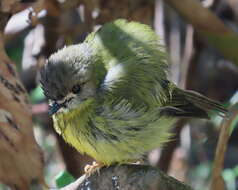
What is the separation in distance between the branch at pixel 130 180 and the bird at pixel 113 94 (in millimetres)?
168

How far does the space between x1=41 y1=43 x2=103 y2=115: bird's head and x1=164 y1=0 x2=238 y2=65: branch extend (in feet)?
3.08

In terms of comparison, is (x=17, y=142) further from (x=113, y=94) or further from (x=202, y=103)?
(x=202, y=103)

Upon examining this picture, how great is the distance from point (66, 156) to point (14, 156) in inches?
70.3

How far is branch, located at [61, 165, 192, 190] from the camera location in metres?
2.76

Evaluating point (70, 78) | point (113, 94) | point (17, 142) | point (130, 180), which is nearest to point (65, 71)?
point (70, 78)

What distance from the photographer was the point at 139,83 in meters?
3.31

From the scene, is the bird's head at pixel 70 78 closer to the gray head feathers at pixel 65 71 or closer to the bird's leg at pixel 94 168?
the gray head feathers at pixel 65 71

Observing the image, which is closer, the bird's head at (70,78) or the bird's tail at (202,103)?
the bird's head at (70,78)

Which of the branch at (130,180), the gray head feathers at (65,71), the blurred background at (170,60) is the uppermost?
the gray head feathers at (65,71)

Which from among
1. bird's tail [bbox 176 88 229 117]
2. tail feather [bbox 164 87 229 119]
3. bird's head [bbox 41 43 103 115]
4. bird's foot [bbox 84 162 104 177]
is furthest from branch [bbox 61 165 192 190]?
bird's tail [bbox 176 88 229 117]

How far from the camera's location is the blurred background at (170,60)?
4176 millimetres

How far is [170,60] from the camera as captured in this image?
5.06m

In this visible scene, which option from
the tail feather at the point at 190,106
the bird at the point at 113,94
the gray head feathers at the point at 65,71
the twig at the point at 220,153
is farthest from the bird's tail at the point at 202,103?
the gray head feathers at the point at 65,71

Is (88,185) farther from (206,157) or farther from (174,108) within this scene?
(206,157)
